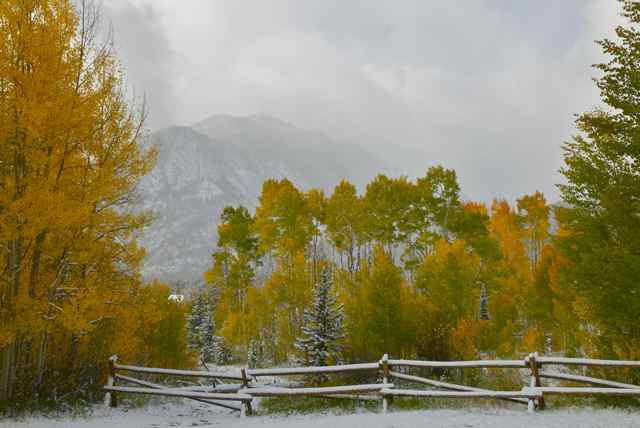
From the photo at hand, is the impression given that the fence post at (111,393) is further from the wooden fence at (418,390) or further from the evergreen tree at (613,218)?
the evergreen tree at (613,218)

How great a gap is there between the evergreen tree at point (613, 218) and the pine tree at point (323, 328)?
9581 mm

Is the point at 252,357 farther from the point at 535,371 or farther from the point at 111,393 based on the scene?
the point at 535,371

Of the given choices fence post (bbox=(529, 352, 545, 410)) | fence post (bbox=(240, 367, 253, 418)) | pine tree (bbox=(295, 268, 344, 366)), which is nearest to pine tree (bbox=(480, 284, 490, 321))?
pine tree (bbox=(295, 268, 344, 366))

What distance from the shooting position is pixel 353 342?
18.2 meters

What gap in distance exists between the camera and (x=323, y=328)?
1897cm

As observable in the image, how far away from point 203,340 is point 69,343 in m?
24.2

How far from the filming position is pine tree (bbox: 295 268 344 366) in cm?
1858

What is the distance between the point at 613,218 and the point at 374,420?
7.03m

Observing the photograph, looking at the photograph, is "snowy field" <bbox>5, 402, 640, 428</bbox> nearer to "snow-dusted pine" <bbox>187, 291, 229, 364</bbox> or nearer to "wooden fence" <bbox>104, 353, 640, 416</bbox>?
"wooden fence" <bbox>104, 353, 640, 416</bbox>

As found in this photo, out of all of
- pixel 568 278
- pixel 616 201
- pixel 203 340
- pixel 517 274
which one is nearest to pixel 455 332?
pixel 568 278

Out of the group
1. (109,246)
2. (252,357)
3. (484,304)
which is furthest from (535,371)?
(484,304)

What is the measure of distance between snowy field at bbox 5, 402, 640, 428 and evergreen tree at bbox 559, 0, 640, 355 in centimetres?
264

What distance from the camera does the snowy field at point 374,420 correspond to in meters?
7.86

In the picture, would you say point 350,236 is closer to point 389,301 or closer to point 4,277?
point 389,301
